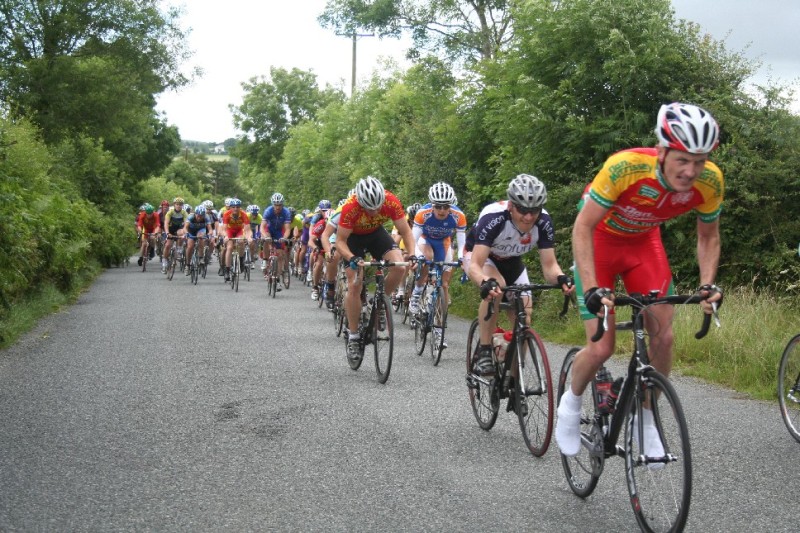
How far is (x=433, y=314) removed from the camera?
10984 millimetres

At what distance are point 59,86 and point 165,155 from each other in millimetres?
33367

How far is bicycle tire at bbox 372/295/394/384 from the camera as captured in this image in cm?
911

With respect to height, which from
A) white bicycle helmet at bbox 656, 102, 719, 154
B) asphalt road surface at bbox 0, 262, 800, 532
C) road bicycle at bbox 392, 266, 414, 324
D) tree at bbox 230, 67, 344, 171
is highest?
tree at bbox 230, 67, 344, 171

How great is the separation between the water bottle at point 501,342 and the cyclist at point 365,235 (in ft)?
9.01

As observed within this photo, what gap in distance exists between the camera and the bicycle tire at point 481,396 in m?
6.80

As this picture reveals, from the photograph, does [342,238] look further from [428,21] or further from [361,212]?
[428,21]

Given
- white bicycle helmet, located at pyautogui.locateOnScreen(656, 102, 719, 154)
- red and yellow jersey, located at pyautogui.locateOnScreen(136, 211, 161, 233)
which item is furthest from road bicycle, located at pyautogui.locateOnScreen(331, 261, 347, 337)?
red and yellow jersey, located at pyautogui.locateOnScreen(136, 211, 161, 233)

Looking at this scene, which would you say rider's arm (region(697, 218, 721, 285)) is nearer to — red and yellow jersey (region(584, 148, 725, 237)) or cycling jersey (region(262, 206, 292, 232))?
red and yellow jersey (region(584, 148, 725, 237))

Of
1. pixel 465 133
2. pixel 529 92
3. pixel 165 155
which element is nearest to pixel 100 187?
pixel 465 133

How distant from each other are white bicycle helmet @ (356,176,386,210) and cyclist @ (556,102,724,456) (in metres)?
4.40

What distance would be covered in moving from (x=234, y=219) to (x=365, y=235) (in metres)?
11.9

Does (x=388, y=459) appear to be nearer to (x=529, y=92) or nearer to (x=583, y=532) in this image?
(x=583, y=532)

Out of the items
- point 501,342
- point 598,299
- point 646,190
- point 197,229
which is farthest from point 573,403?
point 197,229

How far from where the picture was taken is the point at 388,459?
19.7 feet
